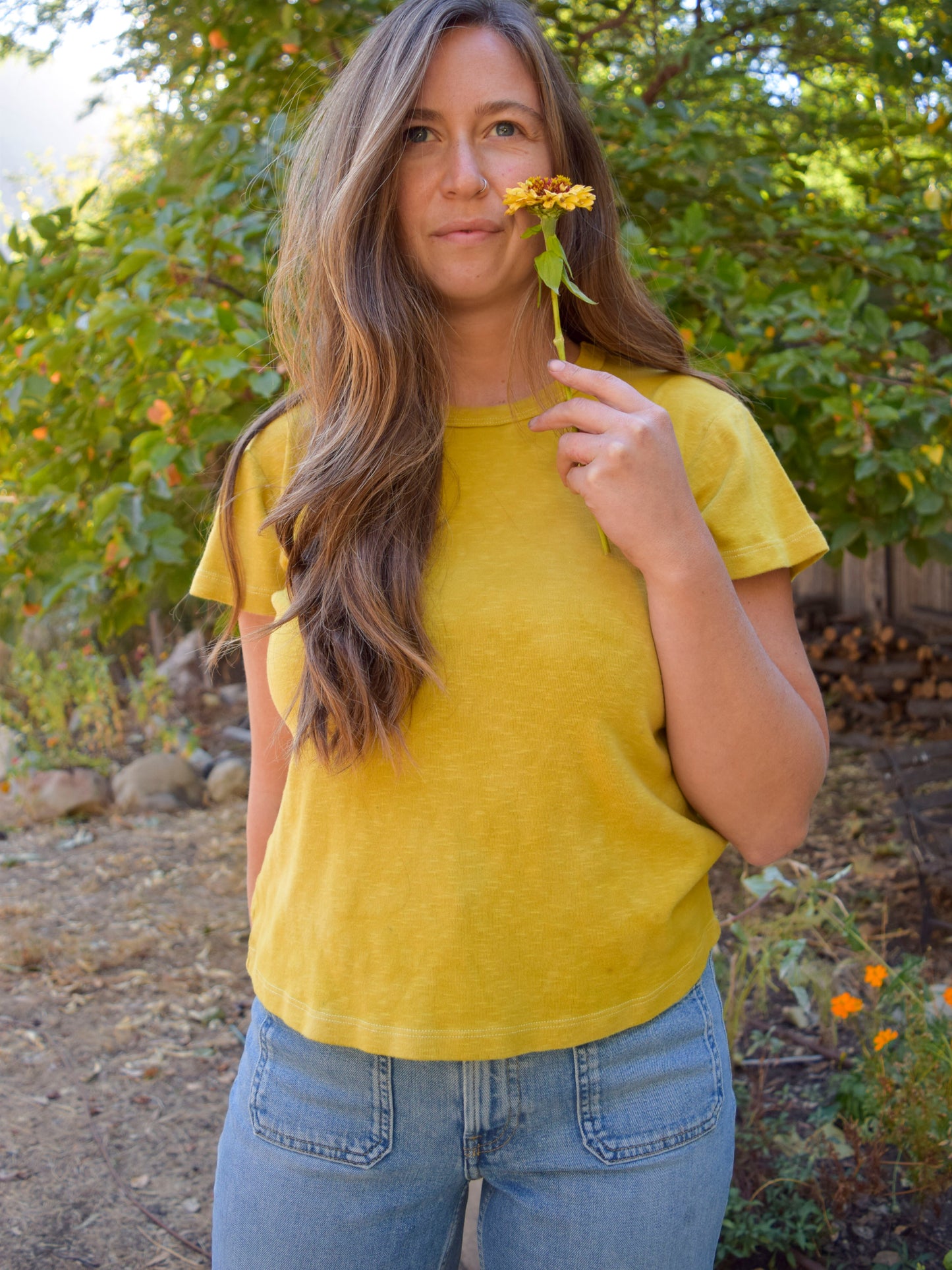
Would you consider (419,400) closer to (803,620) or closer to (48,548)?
(48,548)

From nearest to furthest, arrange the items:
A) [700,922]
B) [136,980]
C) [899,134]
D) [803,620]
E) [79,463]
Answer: [700,922]
[79,463]
[899,134]
[136,980]
[803,620]

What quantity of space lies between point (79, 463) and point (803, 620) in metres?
4.88

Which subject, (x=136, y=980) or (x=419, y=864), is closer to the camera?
(x=419, y=864)

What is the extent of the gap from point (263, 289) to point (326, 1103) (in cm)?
211

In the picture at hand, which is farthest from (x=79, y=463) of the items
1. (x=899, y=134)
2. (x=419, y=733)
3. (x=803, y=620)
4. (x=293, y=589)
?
(x=803, y=620)

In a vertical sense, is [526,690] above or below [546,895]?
above

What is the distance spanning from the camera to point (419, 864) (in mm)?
1079

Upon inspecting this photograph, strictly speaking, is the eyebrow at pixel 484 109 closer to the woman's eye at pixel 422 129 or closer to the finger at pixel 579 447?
the woman's eye at pixel 422 129

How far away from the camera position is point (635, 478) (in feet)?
3.30

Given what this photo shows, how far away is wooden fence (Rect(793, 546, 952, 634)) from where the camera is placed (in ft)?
19.4

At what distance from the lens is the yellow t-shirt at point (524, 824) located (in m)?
1.07

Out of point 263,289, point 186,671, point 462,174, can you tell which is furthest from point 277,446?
point 186,671

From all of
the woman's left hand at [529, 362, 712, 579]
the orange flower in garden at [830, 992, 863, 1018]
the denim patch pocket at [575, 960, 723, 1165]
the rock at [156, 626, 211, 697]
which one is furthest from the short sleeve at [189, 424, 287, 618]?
the rock at [156, 626, 211, 697]

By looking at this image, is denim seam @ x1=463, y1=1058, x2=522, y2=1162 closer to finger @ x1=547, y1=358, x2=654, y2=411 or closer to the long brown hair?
the long brown hair
